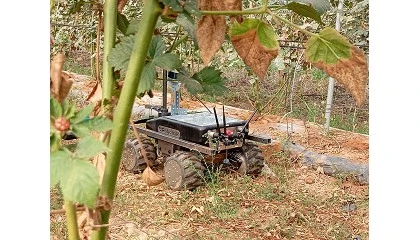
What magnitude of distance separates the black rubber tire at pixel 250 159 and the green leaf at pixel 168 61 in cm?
173

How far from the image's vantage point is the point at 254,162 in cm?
197

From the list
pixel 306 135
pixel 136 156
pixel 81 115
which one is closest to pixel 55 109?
pixel 81 115

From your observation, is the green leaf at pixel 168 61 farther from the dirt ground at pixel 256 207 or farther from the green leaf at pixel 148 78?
the dirt ground at pixel 256 207

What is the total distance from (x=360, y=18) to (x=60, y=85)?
6.35ft

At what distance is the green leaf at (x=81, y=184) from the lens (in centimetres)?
16

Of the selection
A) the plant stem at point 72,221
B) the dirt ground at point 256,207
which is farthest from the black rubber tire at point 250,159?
the plant stem at point 72,221

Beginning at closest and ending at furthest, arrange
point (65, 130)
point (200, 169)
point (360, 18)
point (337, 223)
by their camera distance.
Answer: point (65, 130)
point (337, 223)
point (200, 169)
point (360, 18)

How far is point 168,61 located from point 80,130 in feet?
0.28

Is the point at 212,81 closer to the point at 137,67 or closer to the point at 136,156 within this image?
the point at 137,67

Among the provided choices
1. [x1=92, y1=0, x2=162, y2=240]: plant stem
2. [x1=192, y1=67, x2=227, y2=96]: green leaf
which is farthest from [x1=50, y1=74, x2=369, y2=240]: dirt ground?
[x1=92, y1=0, x2=162, y2=240]: plant stem

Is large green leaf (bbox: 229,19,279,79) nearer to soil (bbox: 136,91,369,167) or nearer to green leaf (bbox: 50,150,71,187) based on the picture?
green leaf (bbox: 50,150,71,187)
